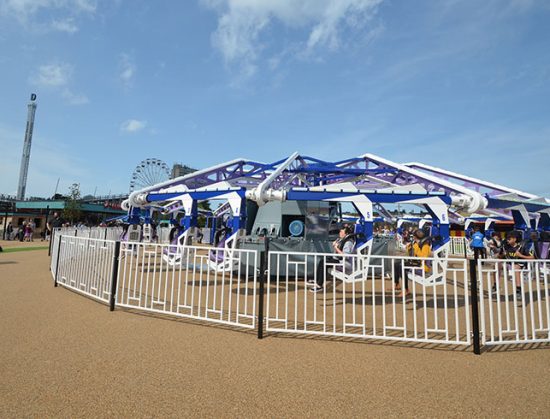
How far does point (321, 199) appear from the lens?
8.59 meters

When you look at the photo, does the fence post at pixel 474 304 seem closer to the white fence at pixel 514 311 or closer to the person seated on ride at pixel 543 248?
the white fence at pixel 514 311

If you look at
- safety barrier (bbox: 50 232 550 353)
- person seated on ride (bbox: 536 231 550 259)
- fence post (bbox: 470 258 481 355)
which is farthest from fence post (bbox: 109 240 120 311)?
person seated on ride (bbox: 536 231 550 259)

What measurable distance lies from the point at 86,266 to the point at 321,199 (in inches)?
238

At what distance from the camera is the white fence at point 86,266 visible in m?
6.15

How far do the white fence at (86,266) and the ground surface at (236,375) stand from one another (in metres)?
1.44

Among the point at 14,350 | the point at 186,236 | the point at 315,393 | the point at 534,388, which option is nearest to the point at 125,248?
the point at 14,350

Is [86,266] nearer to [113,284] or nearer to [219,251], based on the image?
[113,284]

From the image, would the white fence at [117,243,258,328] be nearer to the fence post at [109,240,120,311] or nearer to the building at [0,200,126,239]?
the fence post at [109,240,120,311]

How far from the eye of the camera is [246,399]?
2811 millimetres

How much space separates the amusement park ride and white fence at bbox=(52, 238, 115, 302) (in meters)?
1.67

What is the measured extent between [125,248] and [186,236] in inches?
156

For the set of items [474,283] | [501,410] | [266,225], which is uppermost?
[266,225]

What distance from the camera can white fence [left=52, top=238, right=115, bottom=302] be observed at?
615 centimetres

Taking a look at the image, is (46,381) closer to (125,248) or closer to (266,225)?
(125,248)
